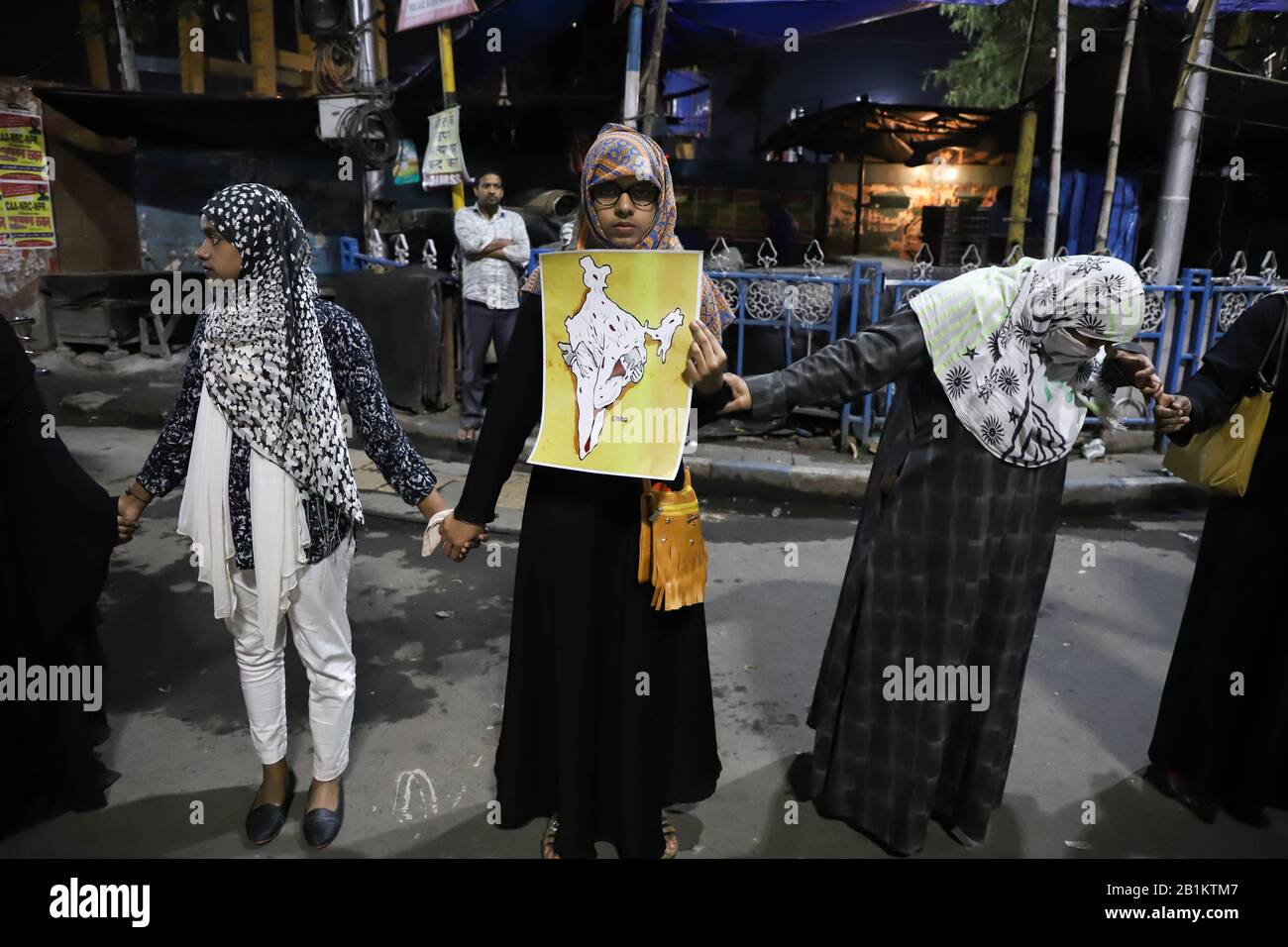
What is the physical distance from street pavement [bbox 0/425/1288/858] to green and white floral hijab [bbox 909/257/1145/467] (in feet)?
4.45

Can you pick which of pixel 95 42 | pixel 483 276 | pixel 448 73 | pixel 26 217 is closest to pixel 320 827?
pixel 483 276

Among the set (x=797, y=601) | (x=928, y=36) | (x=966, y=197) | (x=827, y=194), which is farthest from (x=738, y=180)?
(x=797, y=601)

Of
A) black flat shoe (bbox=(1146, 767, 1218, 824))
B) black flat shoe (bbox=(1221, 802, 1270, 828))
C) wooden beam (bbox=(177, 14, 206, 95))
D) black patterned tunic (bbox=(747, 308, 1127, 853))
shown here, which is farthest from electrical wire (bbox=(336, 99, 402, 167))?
black flat shoe (bbox=(1221, 802, 1270, 828))

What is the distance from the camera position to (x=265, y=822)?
270 cm

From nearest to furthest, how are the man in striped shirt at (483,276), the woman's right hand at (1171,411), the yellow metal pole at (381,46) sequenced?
1. the woman's right hand at (1171,411)
2. the man in striped shirt at (483,276)
3. the yellow metal pole at (381,46)

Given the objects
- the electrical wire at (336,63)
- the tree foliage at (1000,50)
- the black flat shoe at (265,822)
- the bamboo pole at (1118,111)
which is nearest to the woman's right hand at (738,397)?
the black flat shoe at (265,822)

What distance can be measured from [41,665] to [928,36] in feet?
63.3

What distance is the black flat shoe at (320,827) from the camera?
8.75 feet

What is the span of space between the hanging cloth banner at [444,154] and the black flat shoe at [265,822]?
6.34 meters

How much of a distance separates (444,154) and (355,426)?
6235 mm

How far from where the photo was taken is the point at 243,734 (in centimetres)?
330

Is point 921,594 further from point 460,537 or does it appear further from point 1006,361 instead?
point 460,537

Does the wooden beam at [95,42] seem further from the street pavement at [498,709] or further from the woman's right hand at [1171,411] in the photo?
the woman's right hand at [1171,411]

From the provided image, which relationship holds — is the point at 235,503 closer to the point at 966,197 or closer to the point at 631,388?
the point at 631,388
